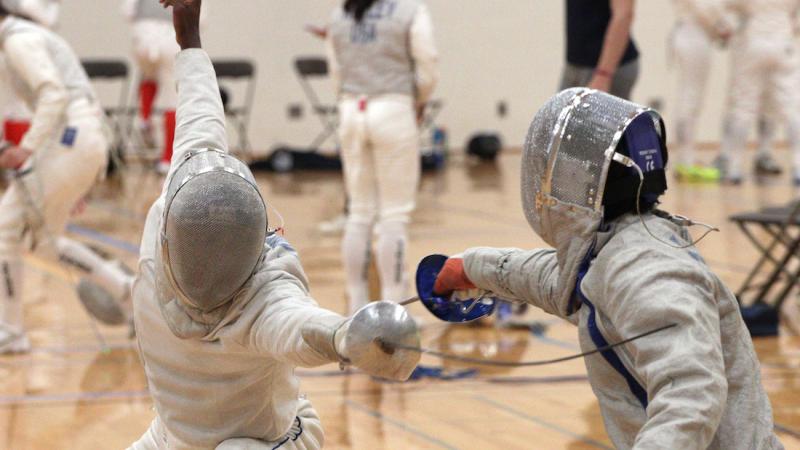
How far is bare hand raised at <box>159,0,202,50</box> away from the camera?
94.7 inches

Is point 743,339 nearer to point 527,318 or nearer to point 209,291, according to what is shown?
point 209,291

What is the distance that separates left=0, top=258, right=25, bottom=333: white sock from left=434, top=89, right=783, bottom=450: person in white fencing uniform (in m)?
3.43

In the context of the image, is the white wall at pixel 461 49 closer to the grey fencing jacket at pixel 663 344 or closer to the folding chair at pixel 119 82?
the folding chair at pixel 119 82

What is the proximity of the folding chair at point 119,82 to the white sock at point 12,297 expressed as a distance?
587 centimetres

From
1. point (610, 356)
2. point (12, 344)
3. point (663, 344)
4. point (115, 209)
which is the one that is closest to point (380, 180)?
point (12, 344)

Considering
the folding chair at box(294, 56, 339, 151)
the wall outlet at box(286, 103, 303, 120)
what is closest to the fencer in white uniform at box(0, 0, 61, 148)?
the folding chair at box(294, 56, 339, 151)

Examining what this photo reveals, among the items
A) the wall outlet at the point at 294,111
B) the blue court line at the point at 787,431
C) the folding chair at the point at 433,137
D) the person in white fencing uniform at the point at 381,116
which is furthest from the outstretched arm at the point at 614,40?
Result: the wall outlet at the point at 294,111

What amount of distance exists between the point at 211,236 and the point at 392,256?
10.5 ft

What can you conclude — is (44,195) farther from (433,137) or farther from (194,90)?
(433,137)

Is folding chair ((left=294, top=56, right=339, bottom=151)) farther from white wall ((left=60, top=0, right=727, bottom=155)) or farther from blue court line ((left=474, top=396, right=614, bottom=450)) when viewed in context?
blue court line ((left=474, top=396, right=614, bottom=450))

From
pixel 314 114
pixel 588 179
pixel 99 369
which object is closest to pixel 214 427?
pixel 588 179

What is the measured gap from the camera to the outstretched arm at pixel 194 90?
2391 mm

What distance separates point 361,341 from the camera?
5.59 feet

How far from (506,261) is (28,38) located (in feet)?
10.7
